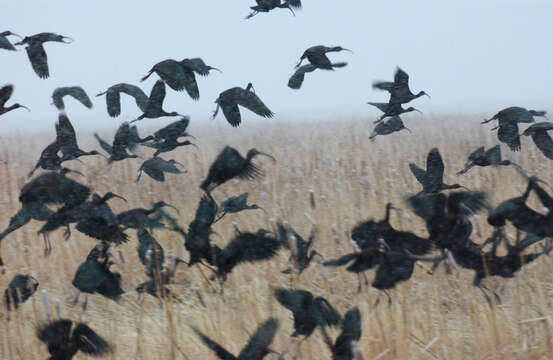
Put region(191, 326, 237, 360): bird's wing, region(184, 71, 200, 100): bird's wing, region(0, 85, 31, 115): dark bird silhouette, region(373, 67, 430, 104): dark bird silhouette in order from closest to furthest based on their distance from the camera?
region(191, 326, 237, 360): bird's wing < region(0, 85, 31, 115): dark bird silhouette < region(184, 71, 200, 100): bird's wing < region(373, 67, 430, 104): dark bird silhouette

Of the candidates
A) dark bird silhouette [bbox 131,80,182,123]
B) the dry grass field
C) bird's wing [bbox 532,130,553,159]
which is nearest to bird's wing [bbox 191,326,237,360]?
the dry grass field

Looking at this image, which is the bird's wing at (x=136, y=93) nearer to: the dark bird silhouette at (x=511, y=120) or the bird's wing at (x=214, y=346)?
the bird's wing at (x=214, y=346)

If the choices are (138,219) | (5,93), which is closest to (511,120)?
(138,219)

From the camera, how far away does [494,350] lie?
1599 millimetres

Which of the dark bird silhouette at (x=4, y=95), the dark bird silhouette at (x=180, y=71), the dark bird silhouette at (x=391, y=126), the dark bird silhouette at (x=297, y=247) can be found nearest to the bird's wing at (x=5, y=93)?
the dark bird silhouette at (x=4, y=95)

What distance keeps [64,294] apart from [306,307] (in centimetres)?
171

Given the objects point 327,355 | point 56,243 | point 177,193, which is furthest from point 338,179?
point 327,355

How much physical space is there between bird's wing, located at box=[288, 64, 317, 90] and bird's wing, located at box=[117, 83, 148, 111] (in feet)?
1.75

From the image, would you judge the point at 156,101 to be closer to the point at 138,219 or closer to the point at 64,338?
the point at 138,219

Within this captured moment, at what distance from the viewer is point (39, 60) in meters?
1.84

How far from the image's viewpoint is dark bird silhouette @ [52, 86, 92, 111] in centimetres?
169

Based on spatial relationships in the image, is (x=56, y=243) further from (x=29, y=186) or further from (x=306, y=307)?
(x=306, y=307)

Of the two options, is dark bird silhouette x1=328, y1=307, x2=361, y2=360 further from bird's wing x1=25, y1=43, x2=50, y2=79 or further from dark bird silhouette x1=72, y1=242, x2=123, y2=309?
bird's wing x1=25, y1=43, x2=50, y2=79

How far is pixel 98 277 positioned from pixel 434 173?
2.95 feet
